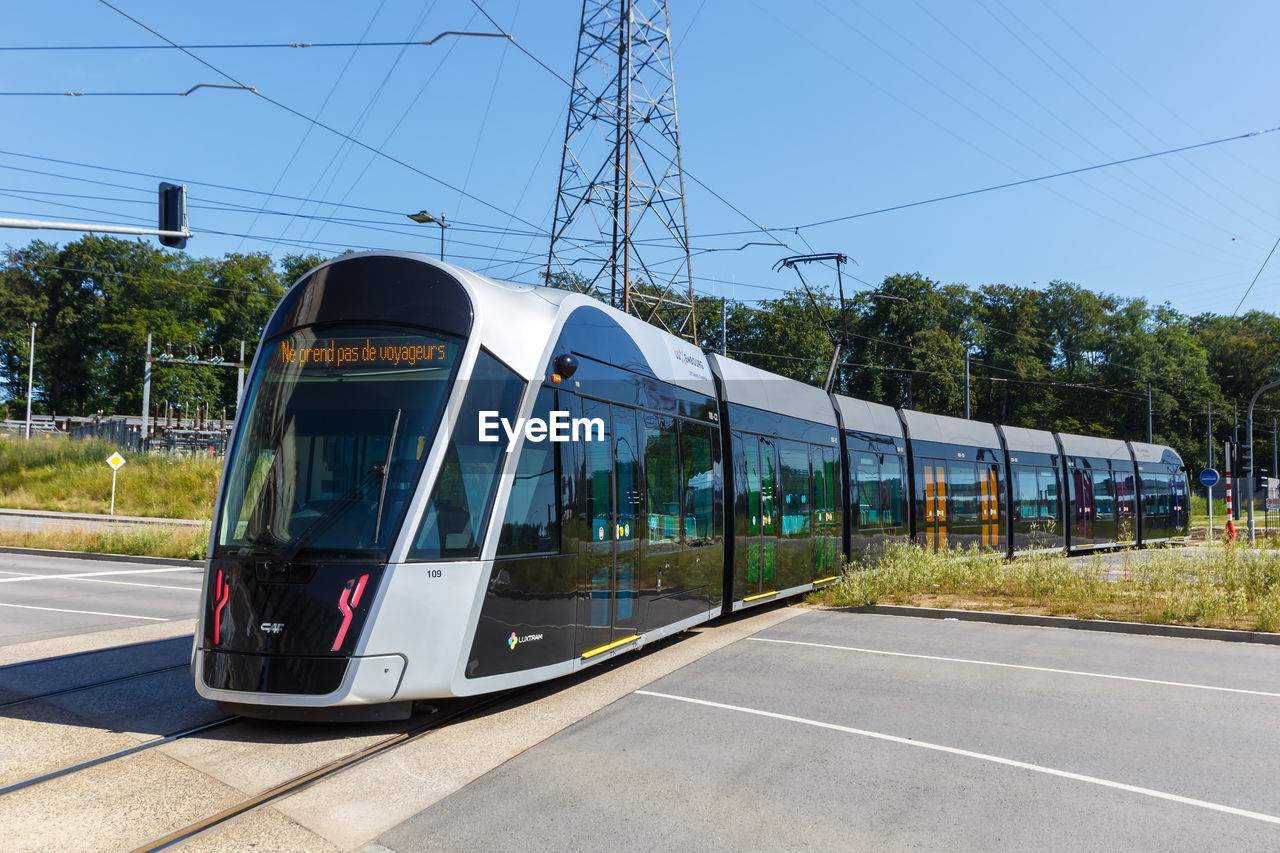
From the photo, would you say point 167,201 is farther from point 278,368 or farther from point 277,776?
point 277,776

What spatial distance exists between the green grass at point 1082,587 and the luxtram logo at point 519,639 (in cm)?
864

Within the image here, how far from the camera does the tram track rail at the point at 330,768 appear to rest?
5.20 meters

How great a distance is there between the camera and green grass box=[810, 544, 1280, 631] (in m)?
13.9

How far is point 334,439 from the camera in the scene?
7.42 meters

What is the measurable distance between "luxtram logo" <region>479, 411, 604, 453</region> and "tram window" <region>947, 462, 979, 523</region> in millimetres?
14663

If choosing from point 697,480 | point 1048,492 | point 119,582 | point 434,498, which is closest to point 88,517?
point 119,582

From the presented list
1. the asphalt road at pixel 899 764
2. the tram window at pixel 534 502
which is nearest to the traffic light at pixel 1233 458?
the asphalt road at pixel 899 764

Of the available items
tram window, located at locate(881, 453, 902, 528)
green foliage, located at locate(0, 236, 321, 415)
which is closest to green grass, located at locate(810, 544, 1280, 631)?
tram window, located at locate(881, 453, 902, 528)

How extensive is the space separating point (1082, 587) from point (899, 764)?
10.6 meters

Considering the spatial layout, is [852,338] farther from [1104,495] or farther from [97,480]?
[97,480]

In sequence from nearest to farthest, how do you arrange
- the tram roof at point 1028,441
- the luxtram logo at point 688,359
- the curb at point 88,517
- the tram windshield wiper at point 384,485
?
the tram windshield wiper at point 384,485 → the luxtram logo at point 688,359 → the tram roof at point 1028,441 → the curb at point 88,517

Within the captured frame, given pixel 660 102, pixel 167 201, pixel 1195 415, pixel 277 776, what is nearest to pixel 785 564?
pixel 277 776

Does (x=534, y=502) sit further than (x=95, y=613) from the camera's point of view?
No

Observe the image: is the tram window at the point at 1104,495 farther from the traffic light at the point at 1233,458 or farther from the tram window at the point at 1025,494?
the tram window at the point at 1025,494
